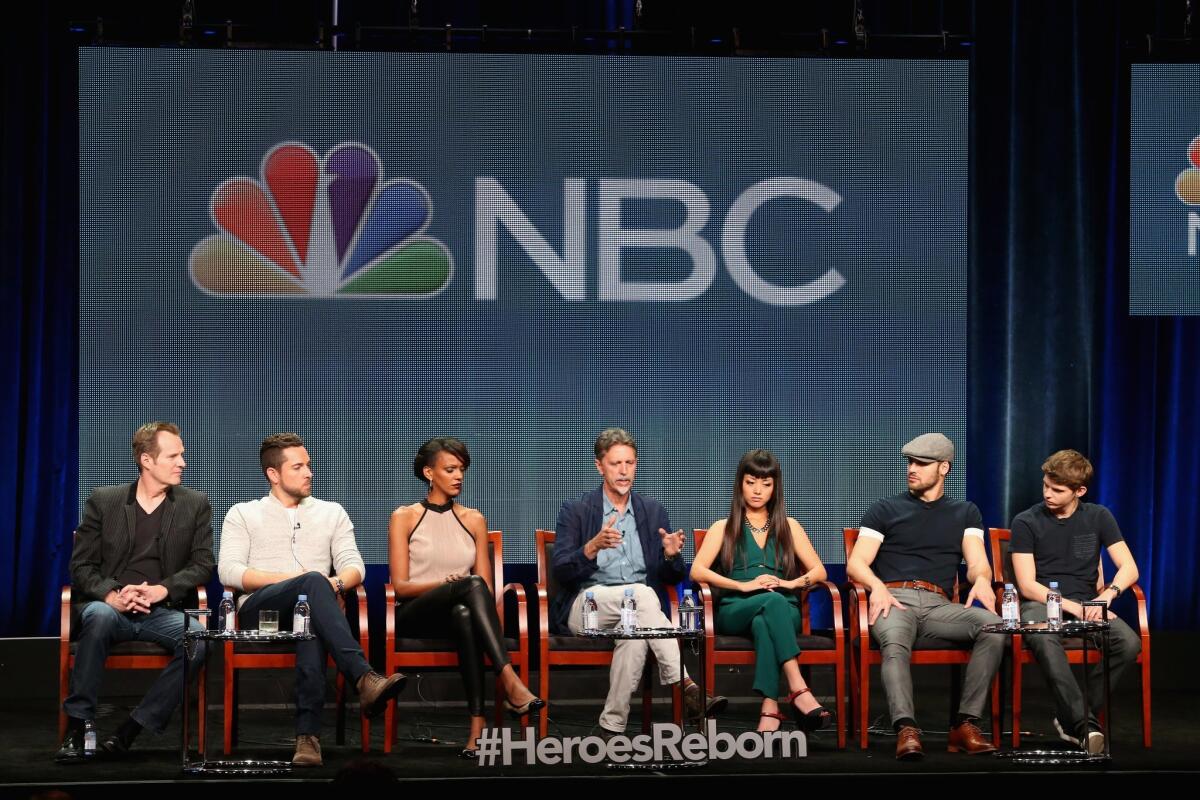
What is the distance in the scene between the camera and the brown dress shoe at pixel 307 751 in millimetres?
5016

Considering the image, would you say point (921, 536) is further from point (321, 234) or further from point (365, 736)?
point (321, 234)

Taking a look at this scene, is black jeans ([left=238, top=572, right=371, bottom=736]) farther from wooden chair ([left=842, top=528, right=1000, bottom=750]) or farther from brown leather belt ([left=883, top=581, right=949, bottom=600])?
brown leather belt ([left=883, top=581, right=949, bottom=600])

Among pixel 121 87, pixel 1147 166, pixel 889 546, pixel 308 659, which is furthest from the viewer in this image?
pixel 1147 166

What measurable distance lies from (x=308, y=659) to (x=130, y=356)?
5.81ft

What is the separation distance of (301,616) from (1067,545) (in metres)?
2.68

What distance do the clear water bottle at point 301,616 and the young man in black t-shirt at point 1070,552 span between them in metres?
2.46

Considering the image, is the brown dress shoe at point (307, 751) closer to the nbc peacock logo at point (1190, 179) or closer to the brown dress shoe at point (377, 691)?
the brown dress shoe at point (377, 691)

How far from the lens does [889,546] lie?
5.81 m

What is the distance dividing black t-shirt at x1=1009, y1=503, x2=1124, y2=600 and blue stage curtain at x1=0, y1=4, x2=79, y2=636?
148 inches

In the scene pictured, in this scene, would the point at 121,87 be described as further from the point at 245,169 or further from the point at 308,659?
the point at 308,659

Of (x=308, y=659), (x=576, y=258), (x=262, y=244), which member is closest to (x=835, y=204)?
(x=576, y=258)

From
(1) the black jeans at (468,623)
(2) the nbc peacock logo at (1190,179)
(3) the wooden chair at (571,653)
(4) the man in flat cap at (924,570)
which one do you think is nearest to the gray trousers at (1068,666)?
(4) the man in flat cap at (924,570)

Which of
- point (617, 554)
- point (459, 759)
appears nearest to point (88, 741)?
point (459, 759)

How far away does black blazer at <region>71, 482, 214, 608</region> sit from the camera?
5.48 meters
